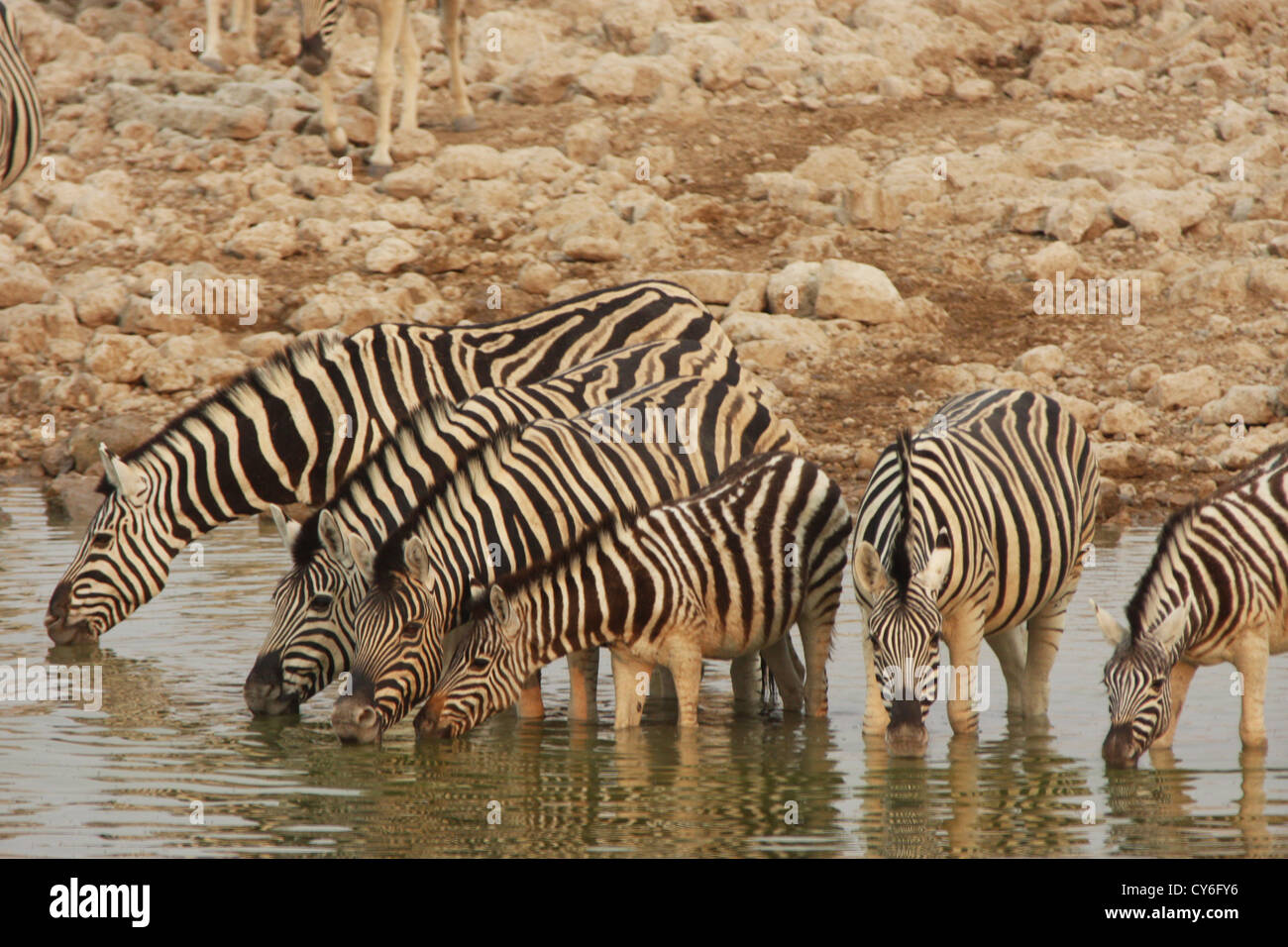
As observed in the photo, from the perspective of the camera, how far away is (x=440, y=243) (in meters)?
19.0

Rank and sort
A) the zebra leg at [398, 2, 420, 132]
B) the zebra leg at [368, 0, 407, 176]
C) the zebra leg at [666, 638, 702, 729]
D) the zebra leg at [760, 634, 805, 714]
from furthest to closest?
1. the zebra leg at [398, 2, 420, 132]
2. the zebra leg at [368, 0, 407, 176]
3. the zebra leg at [760, 634, 805, 714]
4. the zebra leg at [666, 638, 702, 729]

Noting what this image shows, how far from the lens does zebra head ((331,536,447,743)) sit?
28.6 feet

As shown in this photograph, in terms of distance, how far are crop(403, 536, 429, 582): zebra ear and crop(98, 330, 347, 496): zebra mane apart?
223 centimetres

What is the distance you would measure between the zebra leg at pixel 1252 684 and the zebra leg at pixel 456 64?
14.0 metres

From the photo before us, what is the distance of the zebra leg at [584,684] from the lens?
948cm

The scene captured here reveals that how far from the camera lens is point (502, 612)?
28.7 feet

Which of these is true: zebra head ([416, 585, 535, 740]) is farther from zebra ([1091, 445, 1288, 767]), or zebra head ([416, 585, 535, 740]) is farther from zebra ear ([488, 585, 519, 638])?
zebra ([1091, 445, 1288, 767])

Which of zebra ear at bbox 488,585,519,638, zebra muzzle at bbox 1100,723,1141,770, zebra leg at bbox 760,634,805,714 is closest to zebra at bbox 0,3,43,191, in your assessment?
zebra ear at bbox 488,585,519,638

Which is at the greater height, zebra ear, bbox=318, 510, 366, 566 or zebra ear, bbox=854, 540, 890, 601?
zebra ear, bbox=318, 510, 366, 566

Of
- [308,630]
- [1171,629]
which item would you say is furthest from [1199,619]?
[308,630]

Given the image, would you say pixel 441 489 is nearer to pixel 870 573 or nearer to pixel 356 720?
pixel 356 720

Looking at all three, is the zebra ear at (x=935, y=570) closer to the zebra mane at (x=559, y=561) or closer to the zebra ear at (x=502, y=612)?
the zebra mane at (x=559, y=561)

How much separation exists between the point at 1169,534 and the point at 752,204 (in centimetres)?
1169

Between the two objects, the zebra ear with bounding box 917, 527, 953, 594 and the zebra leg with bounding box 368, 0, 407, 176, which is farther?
the zebra leg with bounding box 368, 0, 407, 176
